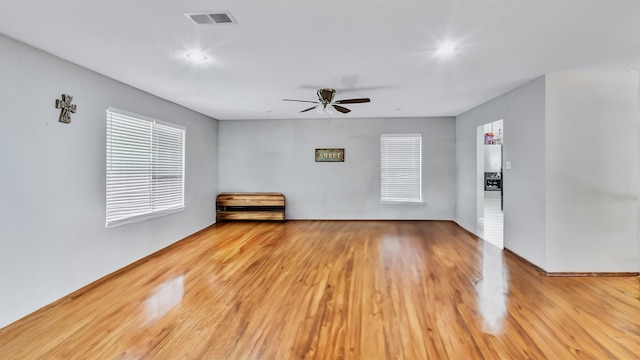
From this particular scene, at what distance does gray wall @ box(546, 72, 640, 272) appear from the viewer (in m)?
3.71

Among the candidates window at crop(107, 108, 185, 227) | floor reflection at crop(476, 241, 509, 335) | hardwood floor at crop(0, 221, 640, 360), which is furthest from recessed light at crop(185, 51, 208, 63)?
floor reflection at crop(476, 241, 509, 335)

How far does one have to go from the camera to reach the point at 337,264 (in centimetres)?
418

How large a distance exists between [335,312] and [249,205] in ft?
16.1

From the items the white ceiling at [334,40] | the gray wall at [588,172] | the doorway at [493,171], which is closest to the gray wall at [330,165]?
the doorway at [493,171]

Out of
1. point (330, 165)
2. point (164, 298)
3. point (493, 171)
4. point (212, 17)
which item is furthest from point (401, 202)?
point (212, 17)

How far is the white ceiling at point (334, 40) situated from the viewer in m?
2.18

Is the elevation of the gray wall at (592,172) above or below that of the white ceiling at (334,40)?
below

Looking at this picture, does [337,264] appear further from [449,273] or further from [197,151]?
[197,151]

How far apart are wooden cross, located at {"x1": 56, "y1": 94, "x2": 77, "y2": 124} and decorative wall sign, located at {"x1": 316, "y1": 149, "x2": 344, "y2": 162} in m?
4.94

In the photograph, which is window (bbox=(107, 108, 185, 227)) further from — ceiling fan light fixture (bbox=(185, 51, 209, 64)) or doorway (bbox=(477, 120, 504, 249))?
doorway (bbox=(477, 120, 504, 249))

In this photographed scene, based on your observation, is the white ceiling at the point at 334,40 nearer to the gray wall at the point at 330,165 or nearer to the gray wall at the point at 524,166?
the gray wall at the point at 524,166

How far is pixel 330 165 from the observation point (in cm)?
745

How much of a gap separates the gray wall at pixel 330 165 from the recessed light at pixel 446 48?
424cm

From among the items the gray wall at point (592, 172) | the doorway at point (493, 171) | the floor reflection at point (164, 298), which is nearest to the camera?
the floor reflection at point (164, 298)
